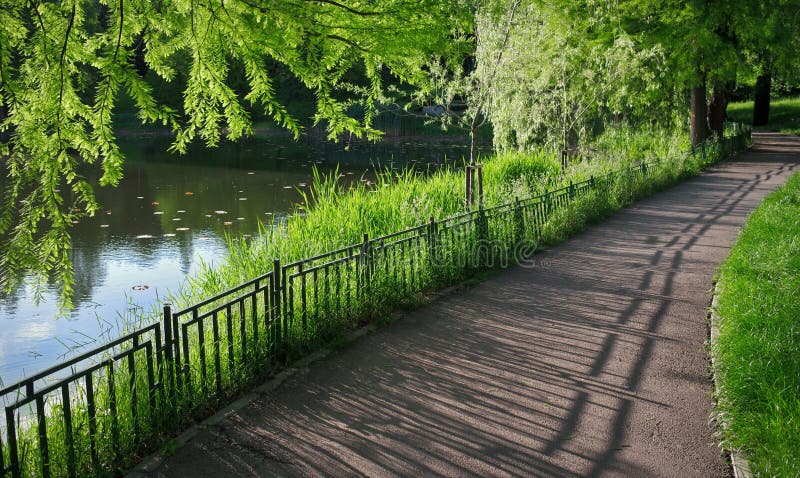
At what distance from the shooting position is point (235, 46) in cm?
561

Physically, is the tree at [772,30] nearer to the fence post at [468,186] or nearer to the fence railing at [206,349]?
the fence post at [468,186]

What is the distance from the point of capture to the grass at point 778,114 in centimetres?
4128

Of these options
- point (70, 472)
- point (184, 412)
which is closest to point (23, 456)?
point (70, 472)

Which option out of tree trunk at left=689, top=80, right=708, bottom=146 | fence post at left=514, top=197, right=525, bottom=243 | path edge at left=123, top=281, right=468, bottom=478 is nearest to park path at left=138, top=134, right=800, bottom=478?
path edge at left=123, top=281, right=468, bottom=478

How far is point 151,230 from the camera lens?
16.7 m

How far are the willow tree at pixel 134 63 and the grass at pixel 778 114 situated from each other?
38592mm

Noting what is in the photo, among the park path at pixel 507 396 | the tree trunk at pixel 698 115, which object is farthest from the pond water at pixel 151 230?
the tree trunk at pixel 698 115

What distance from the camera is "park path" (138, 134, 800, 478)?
4512mm

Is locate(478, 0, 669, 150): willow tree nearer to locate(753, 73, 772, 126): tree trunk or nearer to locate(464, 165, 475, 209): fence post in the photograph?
locate(464, 165, 475, 209): fence post

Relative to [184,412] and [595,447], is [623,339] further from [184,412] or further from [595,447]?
→ [184,412]

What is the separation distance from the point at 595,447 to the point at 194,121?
4072 millimetres

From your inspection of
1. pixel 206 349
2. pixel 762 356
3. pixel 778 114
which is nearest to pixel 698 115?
pixel 762 356

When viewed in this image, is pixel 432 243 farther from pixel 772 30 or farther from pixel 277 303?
pixel 772 30

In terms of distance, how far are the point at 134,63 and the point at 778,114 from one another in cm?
4886
